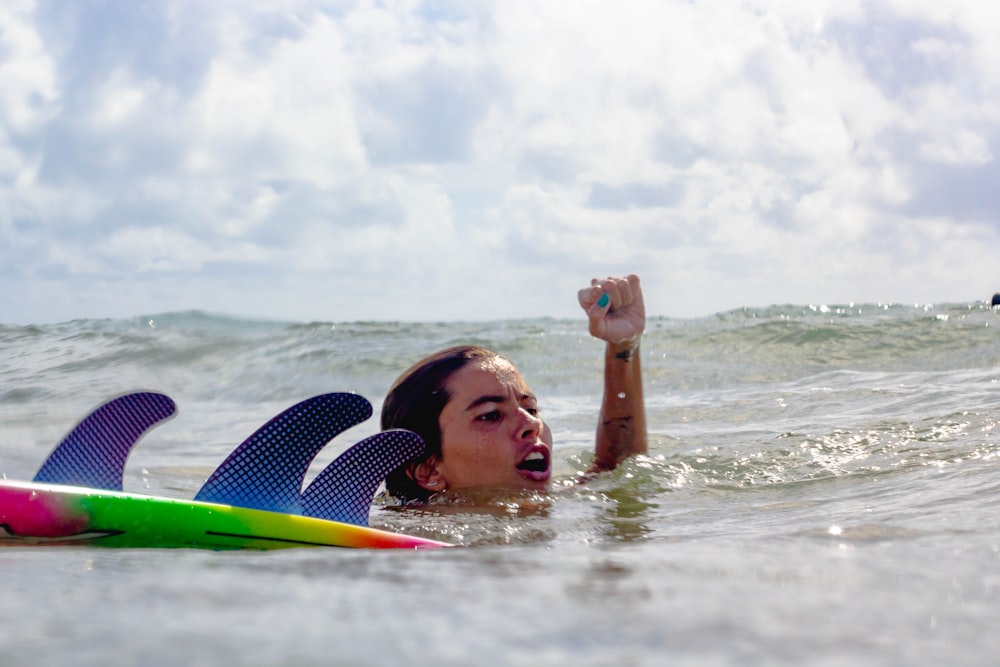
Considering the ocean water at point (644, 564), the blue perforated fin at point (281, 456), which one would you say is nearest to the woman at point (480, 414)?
the ocean water at point (644, 564)

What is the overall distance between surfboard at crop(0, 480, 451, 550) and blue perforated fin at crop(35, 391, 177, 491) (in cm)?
42

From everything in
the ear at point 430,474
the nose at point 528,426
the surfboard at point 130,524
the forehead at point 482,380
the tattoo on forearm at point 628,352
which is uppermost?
the tattoo on forearm at point 628,352

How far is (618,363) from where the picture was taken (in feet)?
13.6

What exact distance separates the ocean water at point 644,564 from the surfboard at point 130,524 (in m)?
0.10

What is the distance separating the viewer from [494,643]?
4.14 ft

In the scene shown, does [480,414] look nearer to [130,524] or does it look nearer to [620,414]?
[620,414]

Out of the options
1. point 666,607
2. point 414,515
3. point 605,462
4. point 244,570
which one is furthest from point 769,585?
point 605,462

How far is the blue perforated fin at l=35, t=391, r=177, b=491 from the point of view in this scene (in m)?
2.68

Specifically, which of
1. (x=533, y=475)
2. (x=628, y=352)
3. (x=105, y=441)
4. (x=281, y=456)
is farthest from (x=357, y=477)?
(x=628, y=352)

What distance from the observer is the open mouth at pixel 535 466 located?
3637 millimetres

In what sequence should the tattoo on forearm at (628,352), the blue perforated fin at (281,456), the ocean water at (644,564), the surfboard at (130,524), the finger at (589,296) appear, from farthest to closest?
the tattoo on forearm at (628,352) < the finger at (589,296) < the blue perforated fin at (281,456) < the surfboard at (130,524) < the ocean water at (644,564)

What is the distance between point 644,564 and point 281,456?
1.13 m

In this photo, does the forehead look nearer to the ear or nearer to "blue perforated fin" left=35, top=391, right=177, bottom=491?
the ear

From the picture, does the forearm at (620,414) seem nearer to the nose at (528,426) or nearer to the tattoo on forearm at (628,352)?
the tattoo on forearm at (628,352)
